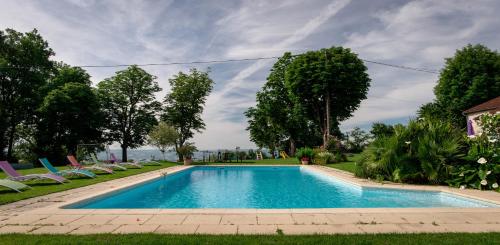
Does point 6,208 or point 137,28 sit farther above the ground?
point 137,28

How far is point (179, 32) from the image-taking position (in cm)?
1697

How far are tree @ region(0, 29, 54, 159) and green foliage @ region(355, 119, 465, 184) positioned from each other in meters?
30.4

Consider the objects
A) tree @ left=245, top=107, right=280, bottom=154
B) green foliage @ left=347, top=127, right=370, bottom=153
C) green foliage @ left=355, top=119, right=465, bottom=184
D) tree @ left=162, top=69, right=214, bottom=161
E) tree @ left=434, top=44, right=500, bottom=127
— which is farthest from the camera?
green foliage @ left=347, top=127, right=370, bottom=153

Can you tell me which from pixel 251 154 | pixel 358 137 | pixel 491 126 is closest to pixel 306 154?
pixel 251 154

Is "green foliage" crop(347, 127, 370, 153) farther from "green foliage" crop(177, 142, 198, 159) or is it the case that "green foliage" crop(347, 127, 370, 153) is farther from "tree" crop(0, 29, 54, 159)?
"tree" crop(0, 29, 54, 159)

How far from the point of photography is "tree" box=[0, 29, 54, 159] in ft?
92.1

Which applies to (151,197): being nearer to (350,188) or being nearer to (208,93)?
(350,188)

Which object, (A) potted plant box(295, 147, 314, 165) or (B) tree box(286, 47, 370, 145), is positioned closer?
(A) potted plant box(295, 147, 314, 165)

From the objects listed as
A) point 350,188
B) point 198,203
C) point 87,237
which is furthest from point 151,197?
point 350,188

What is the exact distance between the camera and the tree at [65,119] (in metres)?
27.7

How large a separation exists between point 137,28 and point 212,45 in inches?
171

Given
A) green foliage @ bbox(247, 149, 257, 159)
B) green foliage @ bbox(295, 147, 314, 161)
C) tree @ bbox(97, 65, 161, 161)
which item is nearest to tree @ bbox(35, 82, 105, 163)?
tree @ bbox(97, 65, 161, 161)

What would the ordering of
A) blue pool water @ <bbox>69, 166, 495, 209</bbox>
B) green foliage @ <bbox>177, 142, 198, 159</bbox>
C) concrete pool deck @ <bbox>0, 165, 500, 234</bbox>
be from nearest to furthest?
concrete pool deck @ <bbox>0, 165, 500, 234</bbox> < blue pool water @ <bbox>69, 166, 495, 209</bbox> < green foliage @ <bbox>177, 142, 198, 159</bbox>

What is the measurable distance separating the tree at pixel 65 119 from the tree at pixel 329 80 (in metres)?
20.2
